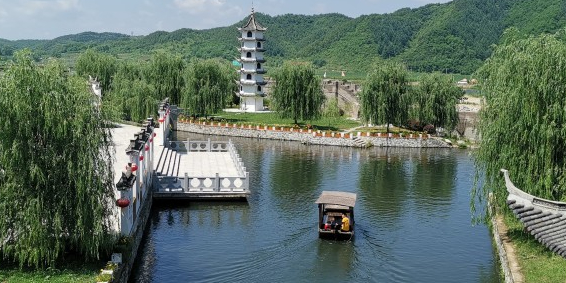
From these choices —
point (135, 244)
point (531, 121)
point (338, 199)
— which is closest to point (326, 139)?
point (338, 199)

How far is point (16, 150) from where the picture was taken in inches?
562

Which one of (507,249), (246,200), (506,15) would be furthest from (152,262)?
(506,15)

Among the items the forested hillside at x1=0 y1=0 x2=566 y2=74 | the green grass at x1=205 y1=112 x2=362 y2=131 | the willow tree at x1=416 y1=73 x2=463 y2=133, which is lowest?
the green grass at x1=205 y1=112 x2=362 y2=131

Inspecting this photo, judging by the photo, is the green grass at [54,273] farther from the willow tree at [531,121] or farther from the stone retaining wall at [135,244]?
the willow tree at [531,121]

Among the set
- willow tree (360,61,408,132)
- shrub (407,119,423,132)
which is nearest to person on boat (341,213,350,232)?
willow tree (360,61,408,132)

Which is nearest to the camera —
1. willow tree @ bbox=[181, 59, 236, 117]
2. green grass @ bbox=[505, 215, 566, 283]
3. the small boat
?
green grass @ bbox=[505, 215, 566, 283]

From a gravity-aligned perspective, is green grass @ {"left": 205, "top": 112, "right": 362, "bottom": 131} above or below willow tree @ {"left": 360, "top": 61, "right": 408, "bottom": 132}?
below

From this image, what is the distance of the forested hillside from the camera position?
124 m

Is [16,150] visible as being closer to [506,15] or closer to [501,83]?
[501,83]

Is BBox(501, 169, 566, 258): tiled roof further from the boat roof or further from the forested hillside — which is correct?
the forested hillside

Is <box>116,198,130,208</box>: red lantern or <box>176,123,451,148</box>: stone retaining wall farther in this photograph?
<box>176,123,451,148</box>: stone retaining wall

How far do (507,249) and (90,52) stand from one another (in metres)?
49.3

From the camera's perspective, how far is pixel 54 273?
47.2ft

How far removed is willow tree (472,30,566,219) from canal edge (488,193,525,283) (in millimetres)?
1235
